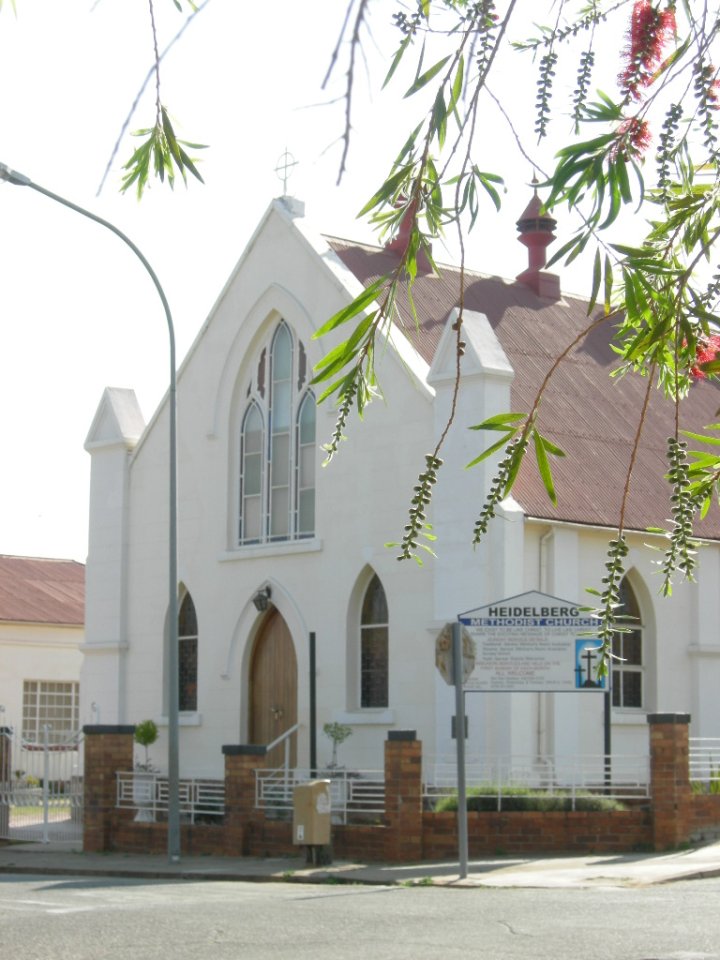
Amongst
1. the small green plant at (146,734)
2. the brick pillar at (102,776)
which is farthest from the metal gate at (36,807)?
the brick pillar at (102,776)

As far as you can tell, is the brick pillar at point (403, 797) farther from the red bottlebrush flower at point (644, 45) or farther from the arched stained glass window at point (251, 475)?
the red bottlebrush flower at point (644, 45)

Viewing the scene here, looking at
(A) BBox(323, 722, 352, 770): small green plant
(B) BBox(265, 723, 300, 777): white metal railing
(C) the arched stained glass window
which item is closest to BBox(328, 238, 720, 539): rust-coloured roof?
(C) the arched stained glass window

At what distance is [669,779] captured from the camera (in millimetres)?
20359

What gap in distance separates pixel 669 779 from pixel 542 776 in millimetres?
2490

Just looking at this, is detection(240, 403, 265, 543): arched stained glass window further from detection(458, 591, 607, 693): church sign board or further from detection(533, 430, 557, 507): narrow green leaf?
detection(533, 430, 557, 507): narrow green leaf

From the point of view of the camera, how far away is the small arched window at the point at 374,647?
81.8ft

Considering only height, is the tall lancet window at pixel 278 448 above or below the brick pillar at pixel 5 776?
above

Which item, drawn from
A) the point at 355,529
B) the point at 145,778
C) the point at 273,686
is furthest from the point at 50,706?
the point at 355,529

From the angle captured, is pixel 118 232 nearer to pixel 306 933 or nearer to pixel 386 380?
pixel 386 380

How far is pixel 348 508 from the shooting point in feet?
83.4

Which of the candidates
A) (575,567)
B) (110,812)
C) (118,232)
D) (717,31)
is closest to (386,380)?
(575,567)

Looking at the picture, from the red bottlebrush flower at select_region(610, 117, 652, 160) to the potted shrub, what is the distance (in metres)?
18.7

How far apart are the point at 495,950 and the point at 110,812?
13.0m

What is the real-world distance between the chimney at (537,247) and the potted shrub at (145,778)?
36.3 feet
